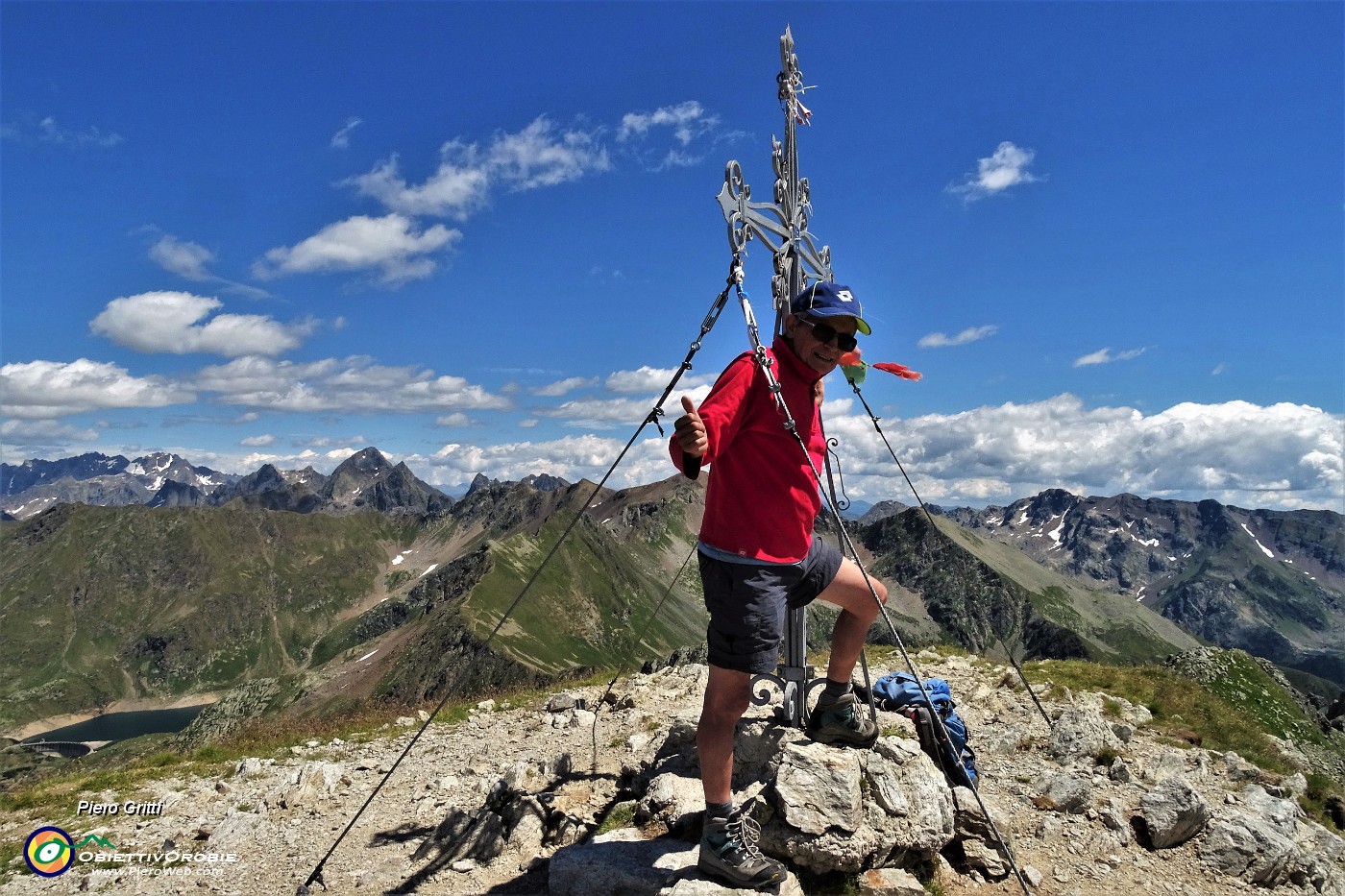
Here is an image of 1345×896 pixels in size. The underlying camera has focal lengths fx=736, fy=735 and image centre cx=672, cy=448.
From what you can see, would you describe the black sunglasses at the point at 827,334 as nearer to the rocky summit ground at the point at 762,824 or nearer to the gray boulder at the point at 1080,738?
the rocky summit ground at the point at 762,824

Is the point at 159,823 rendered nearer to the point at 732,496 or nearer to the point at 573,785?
the point at 573,785

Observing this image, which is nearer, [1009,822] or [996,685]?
[1009,822]

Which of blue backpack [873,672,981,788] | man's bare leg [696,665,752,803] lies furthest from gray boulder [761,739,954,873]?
man's bare leg [696,665,752,803]

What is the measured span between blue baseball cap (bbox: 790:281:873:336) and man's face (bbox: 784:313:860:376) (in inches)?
Answer: 2.4

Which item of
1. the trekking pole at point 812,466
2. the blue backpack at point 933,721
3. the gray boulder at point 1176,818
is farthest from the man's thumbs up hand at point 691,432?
the gray boulder at point 1176,818

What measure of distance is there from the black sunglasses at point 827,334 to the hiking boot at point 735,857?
12.4 feet

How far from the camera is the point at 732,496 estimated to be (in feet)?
18.3

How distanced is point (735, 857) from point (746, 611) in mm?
1907

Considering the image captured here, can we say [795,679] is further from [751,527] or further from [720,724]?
[751,527]

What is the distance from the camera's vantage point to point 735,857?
5582 mm

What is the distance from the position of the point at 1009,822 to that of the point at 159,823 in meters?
10.3

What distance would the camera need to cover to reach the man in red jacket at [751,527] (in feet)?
17.8

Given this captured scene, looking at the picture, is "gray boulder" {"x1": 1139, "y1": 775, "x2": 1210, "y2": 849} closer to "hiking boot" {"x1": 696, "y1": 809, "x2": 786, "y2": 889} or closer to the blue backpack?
the blue backpack

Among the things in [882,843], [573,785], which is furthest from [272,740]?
[882,843]
